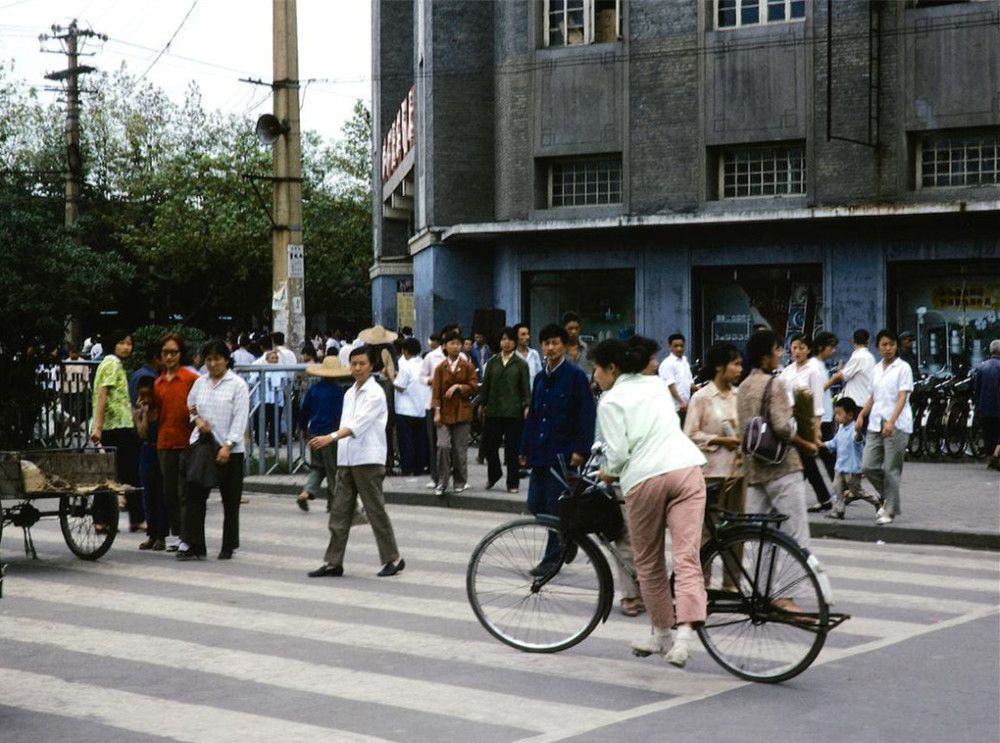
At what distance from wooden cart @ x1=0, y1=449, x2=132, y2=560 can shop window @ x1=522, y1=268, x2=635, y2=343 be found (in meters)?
16.6

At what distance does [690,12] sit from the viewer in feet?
87.6

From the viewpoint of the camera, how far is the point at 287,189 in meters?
21.6

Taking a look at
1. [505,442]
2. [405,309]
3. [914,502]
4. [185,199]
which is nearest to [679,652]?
[914,502]

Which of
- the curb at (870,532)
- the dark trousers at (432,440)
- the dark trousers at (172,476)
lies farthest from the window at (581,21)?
the dark trousers at (172,476)

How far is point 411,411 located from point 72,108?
28779mm

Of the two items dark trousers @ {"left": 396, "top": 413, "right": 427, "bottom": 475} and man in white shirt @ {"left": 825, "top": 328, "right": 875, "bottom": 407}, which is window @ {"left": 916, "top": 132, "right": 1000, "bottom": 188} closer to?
man in white shirt @ {"left": 825, "top": 328, "right": 875, "bottom": 407}

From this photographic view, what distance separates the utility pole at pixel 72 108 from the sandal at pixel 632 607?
33216 millimetres

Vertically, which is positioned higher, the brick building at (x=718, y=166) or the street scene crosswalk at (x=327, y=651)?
the brick building at (x=718, y=166)

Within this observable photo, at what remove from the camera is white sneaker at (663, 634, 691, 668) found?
23.9 ft

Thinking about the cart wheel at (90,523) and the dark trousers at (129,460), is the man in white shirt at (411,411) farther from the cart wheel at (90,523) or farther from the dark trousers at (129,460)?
the cart wheel at (90,523)

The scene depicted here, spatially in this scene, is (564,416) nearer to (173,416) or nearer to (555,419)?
(555,419)

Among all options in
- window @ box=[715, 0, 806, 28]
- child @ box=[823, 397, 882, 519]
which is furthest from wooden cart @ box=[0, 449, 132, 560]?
window @ box=[715, 0, 806, 28]

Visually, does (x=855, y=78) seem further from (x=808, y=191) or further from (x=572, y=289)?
(x=572, y=289)

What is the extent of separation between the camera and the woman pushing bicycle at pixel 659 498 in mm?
7316
